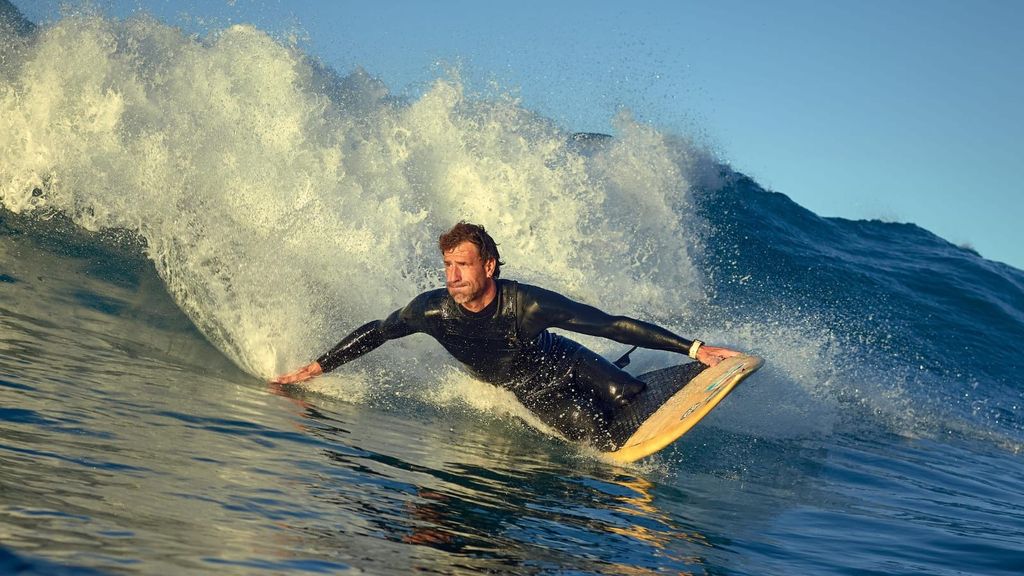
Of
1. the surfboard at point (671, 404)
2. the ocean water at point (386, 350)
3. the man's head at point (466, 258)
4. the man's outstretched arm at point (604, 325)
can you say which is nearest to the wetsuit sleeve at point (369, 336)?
the ocean water at point (386, 350)

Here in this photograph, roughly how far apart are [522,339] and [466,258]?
0.83 metres

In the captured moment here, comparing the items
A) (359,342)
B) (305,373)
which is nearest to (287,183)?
(305,373)

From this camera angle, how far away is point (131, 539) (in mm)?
2584

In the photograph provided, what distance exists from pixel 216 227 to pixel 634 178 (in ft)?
35.1

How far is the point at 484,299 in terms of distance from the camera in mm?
Result: 5977

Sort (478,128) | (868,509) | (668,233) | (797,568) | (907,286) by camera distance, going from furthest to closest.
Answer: (907,286)
(668,233)
(478,128)
(868,509)
(797,568)

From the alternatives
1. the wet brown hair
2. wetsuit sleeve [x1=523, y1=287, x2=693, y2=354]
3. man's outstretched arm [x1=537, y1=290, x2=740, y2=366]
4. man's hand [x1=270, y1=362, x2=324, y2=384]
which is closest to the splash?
man's hand [x1=270, y1=362, x2=324, y2=384]

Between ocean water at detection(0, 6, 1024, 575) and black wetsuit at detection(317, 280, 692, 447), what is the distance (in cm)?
33

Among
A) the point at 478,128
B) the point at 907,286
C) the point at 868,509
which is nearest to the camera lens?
the point at 868,509

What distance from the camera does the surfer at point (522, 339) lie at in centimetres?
582

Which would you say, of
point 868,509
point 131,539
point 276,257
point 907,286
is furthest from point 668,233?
point 131,539

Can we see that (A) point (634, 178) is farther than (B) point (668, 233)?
Yes

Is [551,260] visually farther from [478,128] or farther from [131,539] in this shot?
[131,539]

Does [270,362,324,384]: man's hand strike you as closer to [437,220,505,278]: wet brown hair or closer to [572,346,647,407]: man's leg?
[437,220,505,278]: wet brown hair
